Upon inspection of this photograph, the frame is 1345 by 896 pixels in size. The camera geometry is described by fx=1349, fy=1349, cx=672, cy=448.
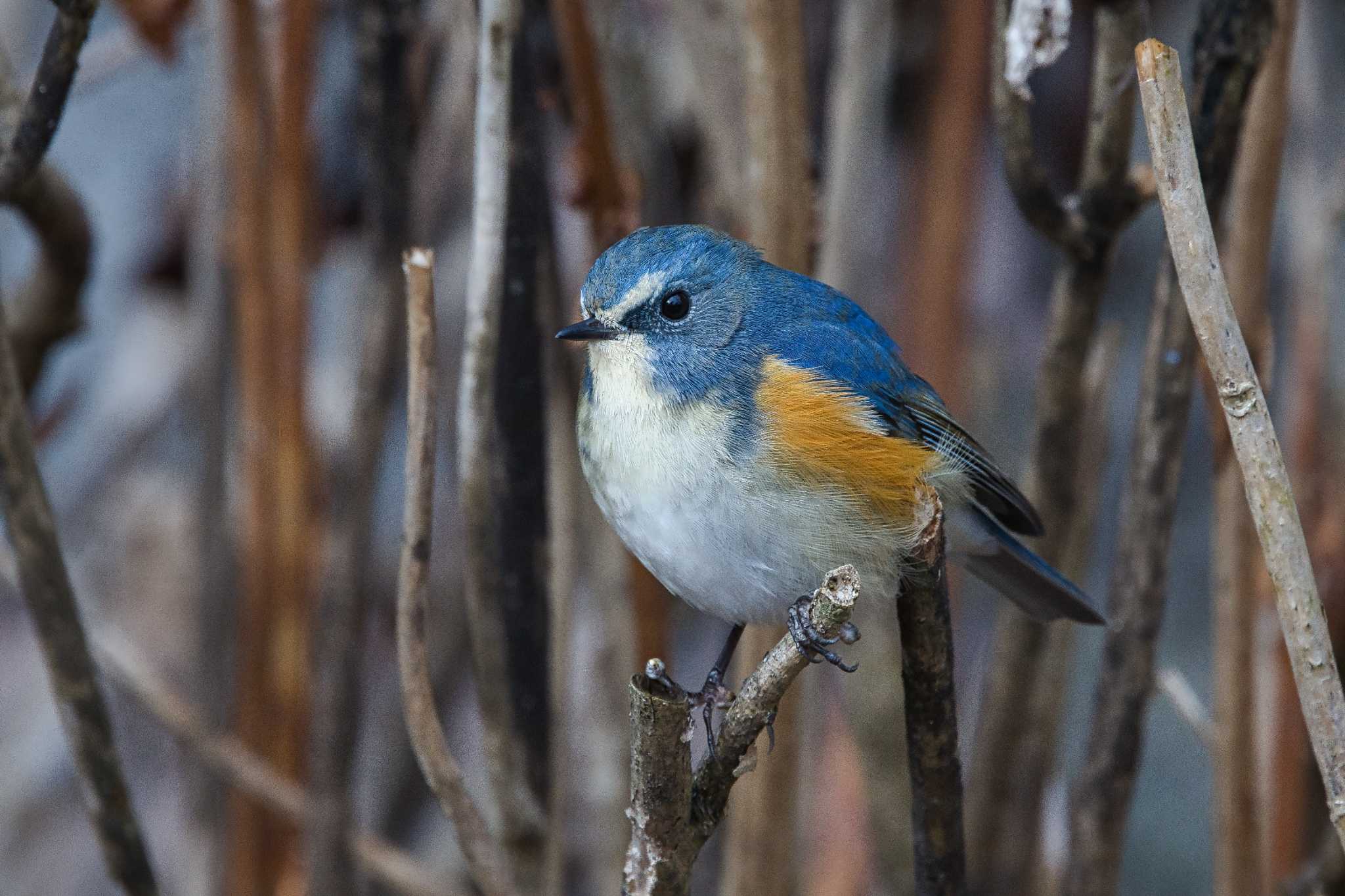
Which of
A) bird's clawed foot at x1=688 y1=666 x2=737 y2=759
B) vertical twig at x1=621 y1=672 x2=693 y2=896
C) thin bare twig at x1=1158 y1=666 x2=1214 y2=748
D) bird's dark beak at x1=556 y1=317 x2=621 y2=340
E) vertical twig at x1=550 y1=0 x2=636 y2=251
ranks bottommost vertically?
thin bare twig at x1=1158 y1=666 x2=1214 y2=748

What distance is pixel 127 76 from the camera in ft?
12.6

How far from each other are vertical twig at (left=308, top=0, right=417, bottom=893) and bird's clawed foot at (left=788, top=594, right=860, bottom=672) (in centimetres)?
87

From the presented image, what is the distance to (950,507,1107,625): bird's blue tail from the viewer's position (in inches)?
75.0

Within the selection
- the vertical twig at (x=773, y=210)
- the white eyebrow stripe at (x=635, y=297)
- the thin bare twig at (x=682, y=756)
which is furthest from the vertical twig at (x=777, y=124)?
the thin bare twig at (x=682, y=756)

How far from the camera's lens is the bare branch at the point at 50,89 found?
1516 mm

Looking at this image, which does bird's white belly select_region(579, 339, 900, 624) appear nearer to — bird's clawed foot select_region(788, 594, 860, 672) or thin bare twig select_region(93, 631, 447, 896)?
bird's clawed foot select_region(788, 594, 860, 672)

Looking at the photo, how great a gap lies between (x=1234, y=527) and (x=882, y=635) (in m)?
0.83

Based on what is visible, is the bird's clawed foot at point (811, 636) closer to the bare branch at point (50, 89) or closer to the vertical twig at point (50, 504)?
the vertical twig at point (50, 504)

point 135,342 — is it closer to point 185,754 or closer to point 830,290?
point 185,754

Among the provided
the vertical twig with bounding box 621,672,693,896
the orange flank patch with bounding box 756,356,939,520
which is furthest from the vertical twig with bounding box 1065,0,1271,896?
the vertical twig with bounding box 621,672,693,896

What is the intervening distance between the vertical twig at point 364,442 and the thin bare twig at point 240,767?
110 millimetres

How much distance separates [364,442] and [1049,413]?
3.49 feet

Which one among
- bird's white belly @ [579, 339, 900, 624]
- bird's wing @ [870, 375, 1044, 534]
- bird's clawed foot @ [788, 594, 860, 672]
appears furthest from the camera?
bird's wing @ [870, 375, 1044, 534]

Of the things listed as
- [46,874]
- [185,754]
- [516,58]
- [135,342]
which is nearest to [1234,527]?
[516,58]
